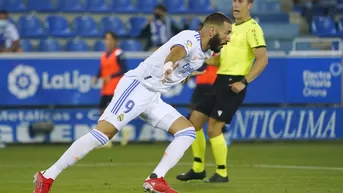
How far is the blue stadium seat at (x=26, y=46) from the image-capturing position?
68.2ft

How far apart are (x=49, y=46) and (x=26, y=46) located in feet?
1.72

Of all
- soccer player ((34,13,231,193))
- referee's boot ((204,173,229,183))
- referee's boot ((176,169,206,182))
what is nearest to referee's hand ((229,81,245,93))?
referee's boot ((204,173,229,183))

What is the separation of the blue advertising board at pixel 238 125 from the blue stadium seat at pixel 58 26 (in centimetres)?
318

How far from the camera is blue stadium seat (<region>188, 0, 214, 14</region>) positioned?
915 inches

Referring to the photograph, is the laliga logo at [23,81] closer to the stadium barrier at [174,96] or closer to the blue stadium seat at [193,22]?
the stadium barrier at [174,96]

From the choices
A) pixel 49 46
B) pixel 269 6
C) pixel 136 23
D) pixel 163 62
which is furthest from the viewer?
pixel 269 6

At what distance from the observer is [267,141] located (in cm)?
1998

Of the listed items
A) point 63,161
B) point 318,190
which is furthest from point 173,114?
point 318,190

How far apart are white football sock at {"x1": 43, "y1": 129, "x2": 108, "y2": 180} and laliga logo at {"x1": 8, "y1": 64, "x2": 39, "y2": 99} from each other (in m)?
9.65

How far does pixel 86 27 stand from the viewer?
22047mm

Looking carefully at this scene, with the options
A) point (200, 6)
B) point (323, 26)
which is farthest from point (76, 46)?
point (323, 26)

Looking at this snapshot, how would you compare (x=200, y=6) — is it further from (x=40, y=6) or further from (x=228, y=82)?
(x=228, y=82)

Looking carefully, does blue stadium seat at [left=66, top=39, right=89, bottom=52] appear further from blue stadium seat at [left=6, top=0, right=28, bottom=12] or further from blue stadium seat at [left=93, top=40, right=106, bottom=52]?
blue stadium seat at [left=6, top=0, right=28, bottom=12]

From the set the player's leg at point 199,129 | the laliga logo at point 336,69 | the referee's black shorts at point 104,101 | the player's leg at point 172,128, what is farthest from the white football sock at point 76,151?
the laliga logo at point 336,69
